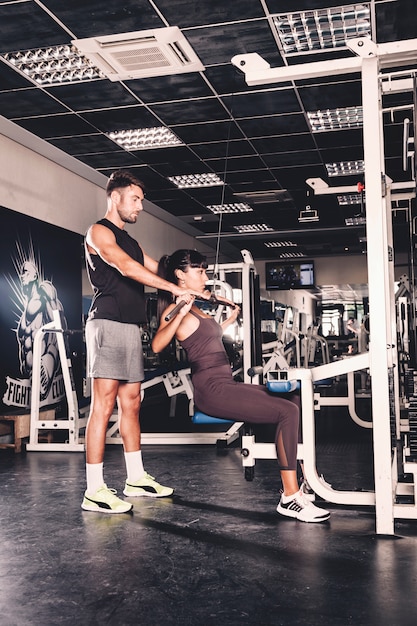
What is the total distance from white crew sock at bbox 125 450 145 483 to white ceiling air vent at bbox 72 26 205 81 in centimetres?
268

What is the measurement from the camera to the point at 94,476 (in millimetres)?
3117

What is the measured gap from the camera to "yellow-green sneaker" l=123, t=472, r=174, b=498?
339 centimetres

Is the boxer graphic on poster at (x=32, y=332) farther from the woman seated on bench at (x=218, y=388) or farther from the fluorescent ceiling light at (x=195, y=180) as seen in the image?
Result: the woman seated on bench at (x=218, y=388)

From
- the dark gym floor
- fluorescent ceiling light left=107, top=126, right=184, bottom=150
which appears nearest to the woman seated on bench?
the dark gym floor

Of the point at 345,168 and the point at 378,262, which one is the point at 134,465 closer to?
the point at 378,262

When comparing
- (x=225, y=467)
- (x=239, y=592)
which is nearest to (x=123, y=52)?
A: (x=225, y=467)

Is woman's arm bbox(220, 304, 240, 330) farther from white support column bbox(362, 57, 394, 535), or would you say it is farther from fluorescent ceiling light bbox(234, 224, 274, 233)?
fluorescent ceiling light bbox(234, 224, 274, 233)

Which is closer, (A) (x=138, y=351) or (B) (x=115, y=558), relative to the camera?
(B) (x=115, y=558)

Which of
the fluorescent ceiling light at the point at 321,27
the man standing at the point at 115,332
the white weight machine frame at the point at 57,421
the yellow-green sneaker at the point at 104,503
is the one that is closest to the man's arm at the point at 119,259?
the man standing at the point at 115,332

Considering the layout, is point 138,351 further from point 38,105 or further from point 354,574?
point 38,105

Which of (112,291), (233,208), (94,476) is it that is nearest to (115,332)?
(112,291)

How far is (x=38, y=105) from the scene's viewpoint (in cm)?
548

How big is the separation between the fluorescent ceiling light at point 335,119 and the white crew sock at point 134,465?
146 inches

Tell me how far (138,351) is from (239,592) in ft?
4.86
